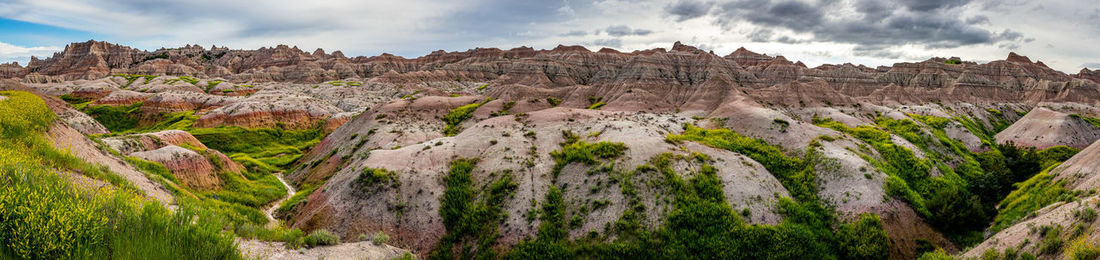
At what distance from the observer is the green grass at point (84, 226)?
8.52 meters

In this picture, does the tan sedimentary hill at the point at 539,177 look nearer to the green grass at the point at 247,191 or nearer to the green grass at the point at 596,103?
the green grass at the point at 247,191

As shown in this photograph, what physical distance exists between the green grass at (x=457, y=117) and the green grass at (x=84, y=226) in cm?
4531

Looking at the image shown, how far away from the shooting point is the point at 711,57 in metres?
121

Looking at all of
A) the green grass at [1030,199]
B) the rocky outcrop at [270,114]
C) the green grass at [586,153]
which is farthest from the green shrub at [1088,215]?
the rocky outcrop at [270,114]

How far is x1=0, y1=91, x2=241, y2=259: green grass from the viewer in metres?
8.52

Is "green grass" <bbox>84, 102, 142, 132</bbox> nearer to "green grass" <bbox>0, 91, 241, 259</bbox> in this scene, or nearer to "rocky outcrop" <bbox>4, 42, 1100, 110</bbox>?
"rocky outcrop" <bbox>4, 42, 1100, 110</bbox>

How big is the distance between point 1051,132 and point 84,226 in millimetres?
101429

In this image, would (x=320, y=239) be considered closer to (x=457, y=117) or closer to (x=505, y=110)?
(x=457, y=117)

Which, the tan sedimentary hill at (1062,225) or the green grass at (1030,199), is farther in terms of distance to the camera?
the green grass at (1030,199)

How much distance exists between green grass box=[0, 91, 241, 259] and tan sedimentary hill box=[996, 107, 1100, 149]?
95302mm

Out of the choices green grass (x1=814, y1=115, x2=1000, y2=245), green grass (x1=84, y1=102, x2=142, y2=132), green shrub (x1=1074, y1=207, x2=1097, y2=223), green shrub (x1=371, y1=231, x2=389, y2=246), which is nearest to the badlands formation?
green shrub (x1=1074, y1=207, x2=1097, y2=223)

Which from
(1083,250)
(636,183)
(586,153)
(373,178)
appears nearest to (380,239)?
(373,178)

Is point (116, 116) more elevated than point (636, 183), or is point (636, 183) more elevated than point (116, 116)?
point (116, 116)

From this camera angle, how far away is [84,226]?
30.2 feet
